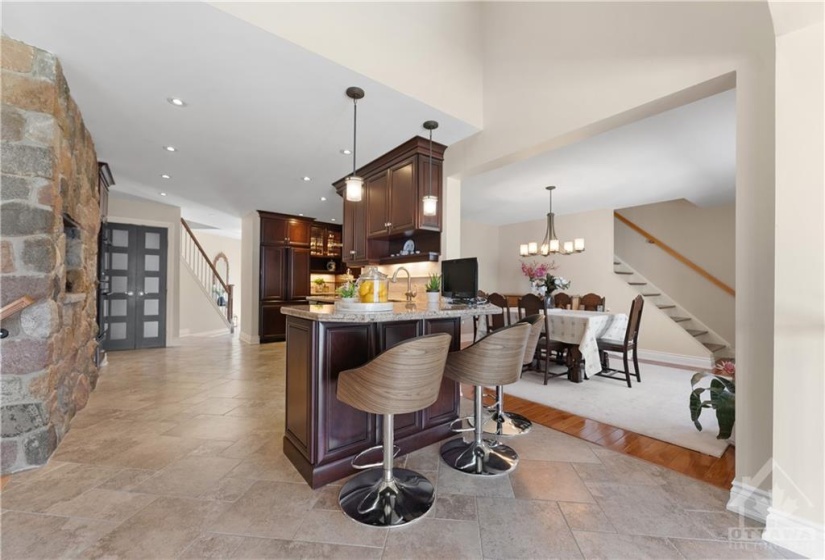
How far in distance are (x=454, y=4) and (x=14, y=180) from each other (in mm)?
3587

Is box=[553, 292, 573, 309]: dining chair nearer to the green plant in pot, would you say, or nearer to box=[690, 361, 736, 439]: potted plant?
box=[690, 361, 736, 439]: potted plant

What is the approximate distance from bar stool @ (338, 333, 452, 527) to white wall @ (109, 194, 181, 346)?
602 centimetres

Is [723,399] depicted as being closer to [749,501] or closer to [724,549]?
→ [749,501]

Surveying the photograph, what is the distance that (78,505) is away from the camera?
1.72 metres

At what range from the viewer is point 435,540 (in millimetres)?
1500

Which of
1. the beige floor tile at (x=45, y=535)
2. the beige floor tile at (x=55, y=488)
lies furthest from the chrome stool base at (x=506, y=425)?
the beige floor tile at (x=55, y=488)

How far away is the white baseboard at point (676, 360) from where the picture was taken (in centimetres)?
505

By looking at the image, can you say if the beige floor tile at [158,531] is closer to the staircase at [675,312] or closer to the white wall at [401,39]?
the white wall at [401,39]

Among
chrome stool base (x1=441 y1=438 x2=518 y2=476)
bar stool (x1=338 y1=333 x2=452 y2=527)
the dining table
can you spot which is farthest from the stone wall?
the dining table

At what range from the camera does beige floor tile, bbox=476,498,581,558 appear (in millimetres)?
1438

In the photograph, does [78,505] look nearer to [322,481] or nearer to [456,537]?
[322,481]

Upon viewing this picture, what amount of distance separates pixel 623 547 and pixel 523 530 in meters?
0.42

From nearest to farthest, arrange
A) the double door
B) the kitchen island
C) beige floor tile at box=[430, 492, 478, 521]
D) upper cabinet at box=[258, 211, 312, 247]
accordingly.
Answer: beige floor tile at box=[430, 492, 478, 521] < the kitchen island < the double door < upper cabinet at box=[258, 211, 312, 247]

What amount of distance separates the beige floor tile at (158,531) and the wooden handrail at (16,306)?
4.51 ft
